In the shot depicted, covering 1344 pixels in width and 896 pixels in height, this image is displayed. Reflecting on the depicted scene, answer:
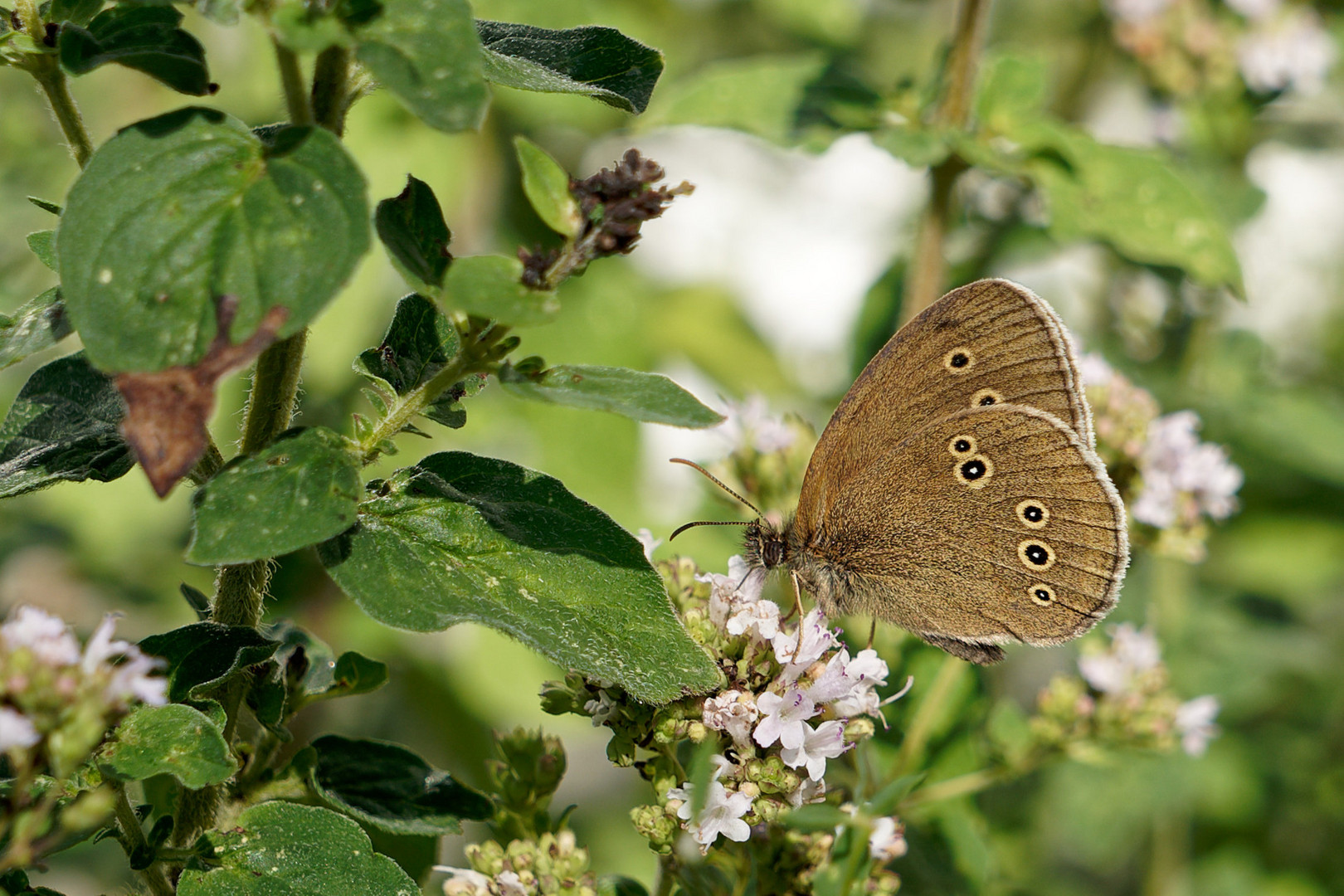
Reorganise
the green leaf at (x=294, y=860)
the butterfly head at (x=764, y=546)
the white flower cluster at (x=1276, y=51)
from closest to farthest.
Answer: the green leaf at (x=294, y=860), the butterfly head at (x=764, y=546), the white flower cluster at (x=1276, y=51)

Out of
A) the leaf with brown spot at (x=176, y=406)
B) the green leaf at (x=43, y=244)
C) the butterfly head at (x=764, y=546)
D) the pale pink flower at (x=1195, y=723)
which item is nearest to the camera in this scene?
the leaf with brown spot at (x=176, y=406)

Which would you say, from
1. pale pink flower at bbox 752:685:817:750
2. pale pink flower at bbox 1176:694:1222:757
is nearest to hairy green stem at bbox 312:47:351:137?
pale pink flower at bbox 752:685:817:750

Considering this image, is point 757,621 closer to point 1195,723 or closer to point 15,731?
point 15,731

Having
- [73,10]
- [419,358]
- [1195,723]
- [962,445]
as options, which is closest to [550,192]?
[419,358]

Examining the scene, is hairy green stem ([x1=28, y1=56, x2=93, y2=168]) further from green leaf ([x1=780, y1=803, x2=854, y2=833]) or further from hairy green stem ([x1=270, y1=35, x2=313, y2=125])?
green leaf ([x1=780, y1=803, x2=854, y2=833])

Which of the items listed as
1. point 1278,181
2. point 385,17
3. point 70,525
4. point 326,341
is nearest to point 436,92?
point 385,17

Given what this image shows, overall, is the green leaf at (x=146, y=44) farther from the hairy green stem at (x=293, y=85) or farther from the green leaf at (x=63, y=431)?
the green leaf at (x=63, y=431)

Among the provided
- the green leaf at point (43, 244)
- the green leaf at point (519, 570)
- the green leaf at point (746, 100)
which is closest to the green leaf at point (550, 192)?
the green leaf at point (519, 570)

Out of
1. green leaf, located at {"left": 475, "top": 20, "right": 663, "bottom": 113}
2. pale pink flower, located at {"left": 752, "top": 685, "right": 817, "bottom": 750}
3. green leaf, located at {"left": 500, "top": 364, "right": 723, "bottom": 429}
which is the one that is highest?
green leaf, located at {"left": 475, "top": 20, "right": 663, "bottom": 113}
